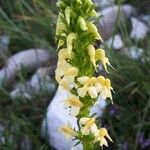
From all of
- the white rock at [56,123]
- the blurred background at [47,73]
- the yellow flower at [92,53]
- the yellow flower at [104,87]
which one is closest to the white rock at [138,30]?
the blurred background at [47,73]

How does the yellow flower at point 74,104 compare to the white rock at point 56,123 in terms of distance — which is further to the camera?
the white rock at point 56,123

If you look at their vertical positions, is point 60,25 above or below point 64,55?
above

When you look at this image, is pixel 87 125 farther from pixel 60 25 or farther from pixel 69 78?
pixel 60 25

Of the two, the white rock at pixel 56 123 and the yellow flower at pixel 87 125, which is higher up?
the yellow flower at pixel 87 125

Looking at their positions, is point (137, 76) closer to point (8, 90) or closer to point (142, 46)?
point (142, 46)

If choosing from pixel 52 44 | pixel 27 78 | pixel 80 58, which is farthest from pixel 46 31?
pixel 80 58

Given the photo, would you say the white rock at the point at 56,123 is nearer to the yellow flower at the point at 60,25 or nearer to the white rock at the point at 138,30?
the white rock at the point at 138,30

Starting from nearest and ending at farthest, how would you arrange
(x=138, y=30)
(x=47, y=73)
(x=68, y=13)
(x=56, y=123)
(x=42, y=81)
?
(x=68, y=13) < (x=56, y=123) < (x=42, y=81) < (x=47, y=73) < (x=138, y=30)

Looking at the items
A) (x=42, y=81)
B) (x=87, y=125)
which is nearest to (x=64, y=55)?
(x=87, y=125)
